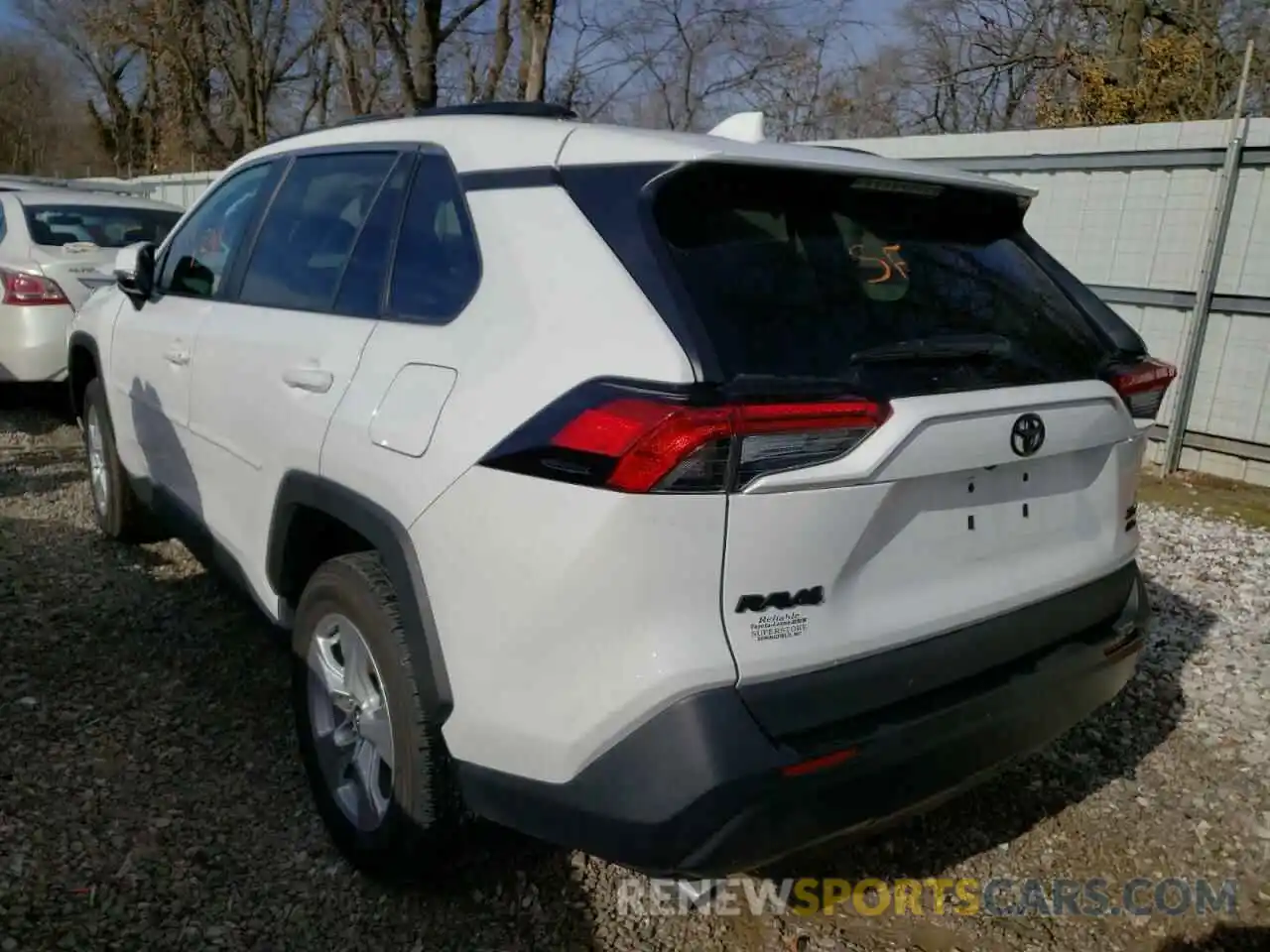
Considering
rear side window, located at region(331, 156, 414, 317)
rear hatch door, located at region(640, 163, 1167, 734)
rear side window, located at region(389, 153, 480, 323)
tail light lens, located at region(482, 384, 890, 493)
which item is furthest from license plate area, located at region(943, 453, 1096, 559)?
rear side window, located at region(331, 156, 414, 317)

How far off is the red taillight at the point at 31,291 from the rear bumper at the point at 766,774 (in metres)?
6.03

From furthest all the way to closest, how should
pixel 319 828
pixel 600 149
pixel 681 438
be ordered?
1. pixel 319 828
2. pixel 600 149
3. pixel 681 438

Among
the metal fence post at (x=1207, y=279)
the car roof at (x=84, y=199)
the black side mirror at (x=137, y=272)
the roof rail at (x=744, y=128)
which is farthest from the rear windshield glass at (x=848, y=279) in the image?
the car roof at (x=84, y=199)

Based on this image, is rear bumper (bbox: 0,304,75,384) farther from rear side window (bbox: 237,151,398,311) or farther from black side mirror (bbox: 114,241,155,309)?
rear side window (bbox: 237,151,398,311)

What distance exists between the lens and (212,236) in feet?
12.1

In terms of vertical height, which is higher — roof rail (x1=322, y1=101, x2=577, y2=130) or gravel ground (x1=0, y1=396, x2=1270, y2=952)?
roof rail (x1=322, y1=101, x2=577, y2=130)

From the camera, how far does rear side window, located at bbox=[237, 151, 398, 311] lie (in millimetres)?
2783

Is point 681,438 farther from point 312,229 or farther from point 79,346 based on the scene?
point 79,346

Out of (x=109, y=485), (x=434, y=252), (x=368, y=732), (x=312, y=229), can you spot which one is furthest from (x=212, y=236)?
(x=368, y=732)

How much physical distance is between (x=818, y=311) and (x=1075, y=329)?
0.88 metres

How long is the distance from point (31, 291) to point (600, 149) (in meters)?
6.06

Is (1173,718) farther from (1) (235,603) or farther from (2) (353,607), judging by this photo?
A: (1) (235,603)

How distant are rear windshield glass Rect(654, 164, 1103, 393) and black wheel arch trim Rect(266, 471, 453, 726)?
83cm

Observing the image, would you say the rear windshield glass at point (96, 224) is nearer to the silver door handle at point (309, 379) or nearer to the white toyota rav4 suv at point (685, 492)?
the silver door handle at point (309, 379)
